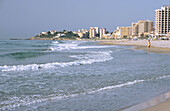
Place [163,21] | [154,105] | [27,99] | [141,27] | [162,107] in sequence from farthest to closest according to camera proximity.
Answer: [141,27] < [163,21] < [27,99] < [154,105] < [162,107]

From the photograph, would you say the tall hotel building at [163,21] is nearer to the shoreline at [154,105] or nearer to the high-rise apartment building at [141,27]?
the high-rise apartment building at [141,27]

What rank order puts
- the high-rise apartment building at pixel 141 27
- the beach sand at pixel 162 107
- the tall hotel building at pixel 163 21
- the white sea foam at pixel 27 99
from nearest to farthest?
1. the beach sand at pixel 162 107
2. the white sea foam at pixel 27 99
3. the tall hotel building at pixel 163 21
4. the high-rise apartment building at pixel 141 27

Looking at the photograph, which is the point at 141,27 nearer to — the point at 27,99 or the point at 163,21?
the point at 163,21

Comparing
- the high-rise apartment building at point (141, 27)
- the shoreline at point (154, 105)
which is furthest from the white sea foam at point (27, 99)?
the high-rise apartment building at point (141, 27)

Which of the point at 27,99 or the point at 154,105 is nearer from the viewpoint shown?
the point at 154,105

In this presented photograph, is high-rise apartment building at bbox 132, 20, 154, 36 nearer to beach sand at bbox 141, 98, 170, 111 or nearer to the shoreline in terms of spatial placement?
the shoreline

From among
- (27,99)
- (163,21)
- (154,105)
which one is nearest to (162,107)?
(154,105)

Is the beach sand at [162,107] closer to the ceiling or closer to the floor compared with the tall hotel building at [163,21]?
closer to the floor

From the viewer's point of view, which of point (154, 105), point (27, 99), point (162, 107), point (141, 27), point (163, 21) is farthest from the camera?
point (141, 27)

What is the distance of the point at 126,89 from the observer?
5832 millimetres

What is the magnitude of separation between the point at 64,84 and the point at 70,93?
3.71 feet

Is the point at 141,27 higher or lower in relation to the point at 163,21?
lower

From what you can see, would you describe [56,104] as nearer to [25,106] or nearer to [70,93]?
[25,106]

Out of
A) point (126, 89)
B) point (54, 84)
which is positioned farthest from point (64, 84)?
point (126, 89)
